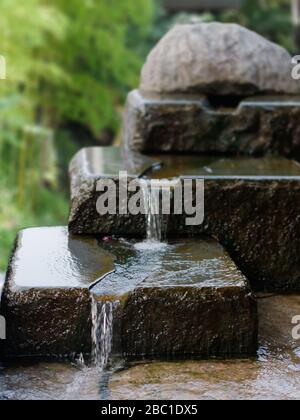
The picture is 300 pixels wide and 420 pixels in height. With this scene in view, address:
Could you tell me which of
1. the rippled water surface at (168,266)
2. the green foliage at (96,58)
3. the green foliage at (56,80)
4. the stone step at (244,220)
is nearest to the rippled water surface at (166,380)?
the rippled water surface at (168,266)

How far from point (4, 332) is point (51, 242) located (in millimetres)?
875

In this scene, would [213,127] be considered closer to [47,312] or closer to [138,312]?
[138,312]

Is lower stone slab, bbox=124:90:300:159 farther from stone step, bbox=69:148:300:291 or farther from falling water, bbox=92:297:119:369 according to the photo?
falling water, bbox=92:297:119:369

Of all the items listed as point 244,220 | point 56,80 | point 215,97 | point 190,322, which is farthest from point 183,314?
point 56,80

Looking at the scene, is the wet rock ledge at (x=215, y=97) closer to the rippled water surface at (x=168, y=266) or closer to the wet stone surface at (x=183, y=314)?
the rippled water surface at (x=168, y=266)

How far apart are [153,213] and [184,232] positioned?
236 millimetres

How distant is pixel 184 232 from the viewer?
455cm

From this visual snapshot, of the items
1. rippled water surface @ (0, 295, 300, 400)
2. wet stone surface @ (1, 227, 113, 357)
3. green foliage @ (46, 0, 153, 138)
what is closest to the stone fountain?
wet stone surface @ (1, 227, 113, 357)

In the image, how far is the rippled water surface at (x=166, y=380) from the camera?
3199 millimetres

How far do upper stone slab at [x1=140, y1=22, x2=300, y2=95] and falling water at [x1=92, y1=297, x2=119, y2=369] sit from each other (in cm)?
252

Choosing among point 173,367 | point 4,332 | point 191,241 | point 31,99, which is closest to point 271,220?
point 191,241

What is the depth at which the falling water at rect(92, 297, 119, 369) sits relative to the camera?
3.54 m

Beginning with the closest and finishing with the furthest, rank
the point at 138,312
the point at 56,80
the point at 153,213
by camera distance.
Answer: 1. the point at 138,312
2. the point at 153,213
3. the point at 56,80

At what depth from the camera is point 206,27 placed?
583 cm
